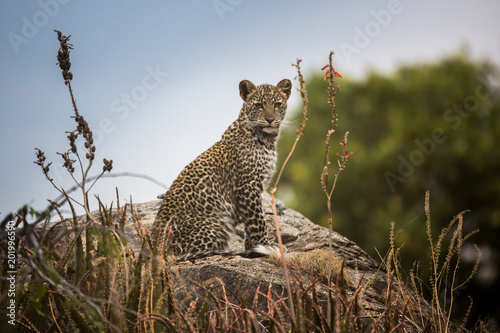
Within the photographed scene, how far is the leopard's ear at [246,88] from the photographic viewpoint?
8.44m

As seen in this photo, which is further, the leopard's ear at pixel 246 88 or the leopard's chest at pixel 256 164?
the leopard's ear at pixel 246 88

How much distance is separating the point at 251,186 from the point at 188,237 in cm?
131

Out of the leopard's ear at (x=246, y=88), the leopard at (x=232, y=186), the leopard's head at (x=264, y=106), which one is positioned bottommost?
the leopard at (x=232, y=186)

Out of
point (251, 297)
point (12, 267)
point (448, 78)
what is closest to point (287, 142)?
point (448, 78)

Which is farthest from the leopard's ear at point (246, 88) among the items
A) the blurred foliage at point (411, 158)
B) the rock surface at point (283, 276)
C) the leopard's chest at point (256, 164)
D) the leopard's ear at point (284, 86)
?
the blurred foliage at point (411, 158)

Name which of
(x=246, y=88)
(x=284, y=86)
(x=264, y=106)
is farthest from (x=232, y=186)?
(x=284, y=86)

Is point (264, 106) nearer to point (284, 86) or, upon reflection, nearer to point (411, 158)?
point (284, 86)

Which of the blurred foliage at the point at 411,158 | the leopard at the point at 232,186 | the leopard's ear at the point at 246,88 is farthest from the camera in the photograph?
the blurred foliage at the point at 411,158

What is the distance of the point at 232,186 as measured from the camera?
8039 millimetres

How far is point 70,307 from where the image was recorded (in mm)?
3139

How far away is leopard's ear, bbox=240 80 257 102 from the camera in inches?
332

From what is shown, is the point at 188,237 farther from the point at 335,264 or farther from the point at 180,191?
the point at 335,264

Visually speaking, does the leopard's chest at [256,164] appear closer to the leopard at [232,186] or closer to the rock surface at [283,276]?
A: the leopard at [232,186]

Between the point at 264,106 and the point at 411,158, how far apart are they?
13.0m
